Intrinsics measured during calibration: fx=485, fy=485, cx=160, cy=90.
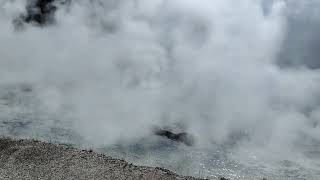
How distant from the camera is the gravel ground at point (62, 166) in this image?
11.5 m

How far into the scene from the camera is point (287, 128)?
1997 centimetres

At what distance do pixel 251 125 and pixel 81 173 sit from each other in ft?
32.8

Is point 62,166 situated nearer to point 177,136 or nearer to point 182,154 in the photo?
point 182,154

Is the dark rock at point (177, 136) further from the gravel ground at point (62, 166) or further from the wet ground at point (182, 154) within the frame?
the gravel ground at point (62, 166)

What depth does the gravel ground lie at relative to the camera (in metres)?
11.5

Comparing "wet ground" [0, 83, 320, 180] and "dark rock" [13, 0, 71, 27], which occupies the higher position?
"dark rock" [13, 0, 71, 27]

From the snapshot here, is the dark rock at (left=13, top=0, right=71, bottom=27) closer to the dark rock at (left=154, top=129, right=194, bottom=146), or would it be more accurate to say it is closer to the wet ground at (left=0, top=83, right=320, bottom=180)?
the wet ground at (left=0, top=83, right=320, bottom=180)

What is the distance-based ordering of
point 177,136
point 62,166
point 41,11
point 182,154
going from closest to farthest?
point 62,166 → point 182,154 → point 177,136 → point 41,11

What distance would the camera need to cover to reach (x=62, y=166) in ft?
39.3

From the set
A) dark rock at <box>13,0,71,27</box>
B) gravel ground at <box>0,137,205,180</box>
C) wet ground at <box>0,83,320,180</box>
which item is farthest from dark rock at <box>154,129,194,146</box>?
dark rock at <box>13,0,71,27</box>

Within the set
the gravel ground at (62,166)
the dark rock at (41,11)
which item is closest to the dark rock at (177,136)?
the gravel ground at (62,166)

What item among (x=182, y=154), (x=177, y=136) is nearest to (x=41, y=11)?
(x=177, y=136)

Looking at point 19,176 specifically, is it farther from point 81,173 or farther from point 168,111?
point 168,111

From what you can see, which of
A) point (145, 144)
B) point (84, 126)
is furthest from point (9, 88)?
point (145, 144)
